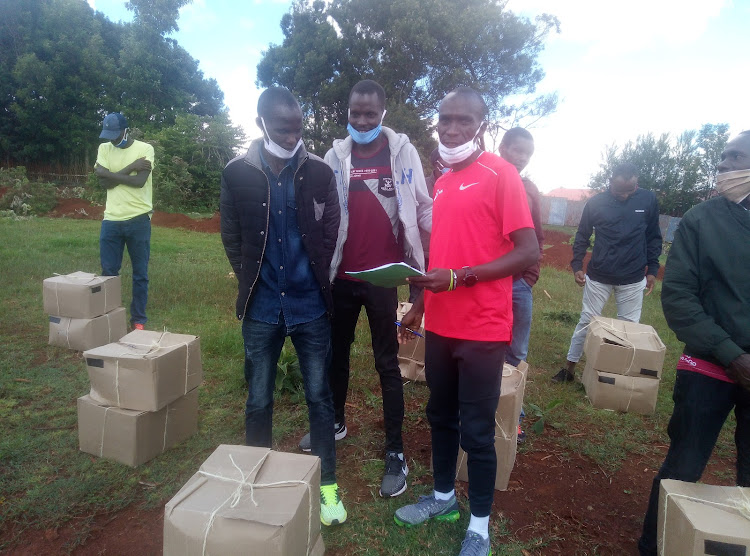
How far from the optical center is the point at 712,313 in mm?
2078

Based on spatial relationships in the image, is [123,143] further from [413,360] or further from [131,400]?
[413,360]

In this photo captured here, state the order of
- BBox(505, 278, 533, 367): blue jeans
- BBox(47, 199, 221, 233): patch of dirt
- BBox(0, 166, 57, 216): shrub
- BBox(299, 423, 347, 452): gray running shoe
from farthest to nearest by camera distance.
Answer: BBox(0, 166, 57, 216): shrub
BBox(47, 199, 221, 233): patch of dirt
BBox(505, 278, 533, 367): blue jeans
BBox(299, 423, 347, 452): gray running shoe

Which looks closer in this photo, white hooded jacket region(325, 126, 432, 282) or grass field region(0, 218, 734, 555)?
grass field region(0, 218, 734, 555)

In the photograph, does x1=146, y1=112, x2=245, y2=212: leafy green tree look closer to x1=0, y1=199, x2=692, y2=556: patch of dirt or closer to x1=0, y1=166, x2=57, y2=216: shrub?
x1=0, y1=166, x2=57, y2=216: shrub

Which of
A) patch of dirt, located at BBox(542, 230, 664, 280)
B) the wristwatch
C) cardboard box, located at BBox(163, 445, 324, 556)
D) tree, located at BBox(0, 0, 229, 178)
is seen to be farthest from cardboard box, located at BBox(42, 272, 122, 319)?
tree, located at BBox(0, 0, 229, 178)

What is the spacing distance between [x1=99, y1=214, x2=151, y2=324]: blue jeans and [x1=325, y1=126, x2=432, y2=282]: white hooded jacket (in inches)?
113

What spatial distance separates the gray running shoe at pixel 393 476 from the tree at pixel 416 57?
17.2 m

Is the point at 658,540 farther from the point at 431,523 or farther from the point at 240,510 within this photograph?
the point at 240,510

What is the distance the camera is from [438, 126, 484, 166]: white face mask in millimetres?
2219

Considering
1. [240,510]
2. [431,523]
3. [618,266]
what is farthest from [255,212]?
[618,266]

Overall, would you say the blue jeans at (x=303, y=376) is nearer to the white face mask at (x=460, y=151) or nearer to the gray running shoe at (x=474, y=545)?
the gray running shoe at (x=474, y=545)

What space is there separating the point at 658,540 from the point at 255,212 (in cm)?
234

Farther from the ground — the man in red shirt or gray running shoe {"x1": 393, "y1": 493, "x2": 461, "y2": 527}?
the man in red shirt

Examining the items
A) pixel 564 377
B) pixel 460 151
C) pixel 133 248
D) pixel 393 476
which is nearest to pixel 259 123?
pixel 460 151
